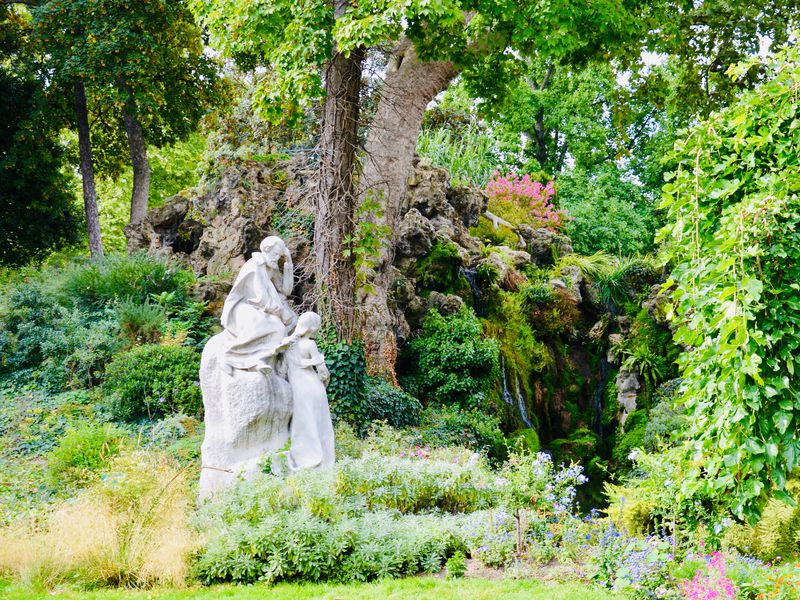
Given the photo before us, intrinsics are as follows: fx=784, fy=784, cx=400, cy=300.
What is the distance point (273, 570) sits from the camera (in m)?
6.30

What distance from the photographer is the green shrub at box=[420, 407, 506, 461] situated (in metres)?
12.1

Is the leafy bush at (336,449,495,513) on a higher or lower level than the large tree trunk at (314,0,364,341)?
lower

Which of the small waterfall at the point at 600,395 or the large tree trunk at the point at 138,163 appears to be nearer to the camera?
the small waterfall at the point at 600,395

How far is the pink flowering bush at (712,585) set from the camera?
5000 mm

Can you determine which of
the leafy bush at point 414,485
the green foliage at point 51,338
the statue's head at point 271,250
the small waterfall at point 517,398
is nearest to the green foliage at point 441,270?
the small waterfall at point 517,398

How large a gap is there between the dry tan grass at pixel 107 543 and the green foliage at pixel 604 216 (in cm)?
1921

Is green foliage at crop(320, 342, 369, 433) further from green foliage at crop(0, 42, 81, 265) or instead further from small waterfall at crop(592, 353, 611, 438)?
green foliage at crop(0, 42, 81, 265)

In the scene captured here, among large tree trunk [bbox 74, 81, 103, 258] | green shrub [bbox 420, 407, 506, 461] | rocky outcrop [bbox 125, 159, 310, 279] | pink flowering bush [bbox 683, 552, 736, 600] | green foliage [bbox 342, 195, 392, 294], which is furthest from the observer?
large tree trunk [bbox 74, 81, 103, 258]

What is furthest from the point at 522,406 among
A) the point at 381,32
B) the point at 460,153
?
the point at 381,32

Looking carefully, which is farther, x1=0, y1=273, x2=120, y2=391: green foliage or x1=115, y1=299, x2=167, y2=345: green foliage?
x1=115, y1=299, x2=167, y2=345: green foliage

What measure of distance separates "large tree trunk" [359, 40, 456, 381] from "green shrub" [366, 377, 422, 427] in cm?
40

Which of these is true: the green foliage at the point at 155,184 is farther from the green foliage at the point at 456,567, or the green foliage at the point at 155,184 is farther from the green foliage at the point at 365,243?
the green foliage at the point at 456,567

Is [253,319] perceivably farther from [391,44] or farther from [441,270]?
[441,270]

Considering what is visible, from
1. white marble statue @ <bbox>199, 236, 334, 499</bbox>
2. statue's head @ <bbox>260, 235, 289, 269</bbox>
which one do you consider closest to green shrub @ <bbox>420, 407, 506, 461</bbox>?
white marble statue @ <bbox>199, 236, 334, 499</bbox>
